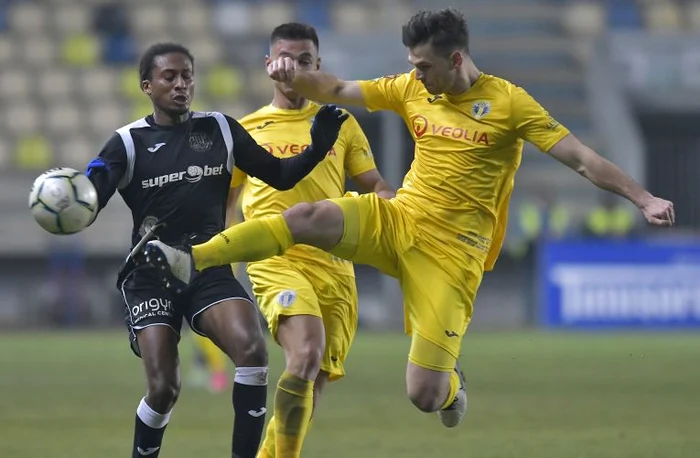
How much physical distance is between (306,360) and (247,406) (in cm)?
46

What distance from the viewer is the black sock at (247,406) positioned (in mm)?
6461

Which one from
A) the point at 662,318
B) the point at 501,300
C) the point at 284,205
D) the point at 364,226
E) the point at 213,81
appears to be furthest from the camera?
the point at 213,81

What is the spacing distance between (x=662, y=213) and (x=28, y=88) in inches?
921

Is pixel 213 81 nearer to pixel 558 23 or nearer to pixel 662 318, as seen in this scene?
pixel 558 23

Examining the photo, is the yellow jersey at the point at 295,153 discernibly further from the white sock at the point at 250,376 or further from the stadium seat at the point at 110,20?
the stadium seat at the point at 110,20

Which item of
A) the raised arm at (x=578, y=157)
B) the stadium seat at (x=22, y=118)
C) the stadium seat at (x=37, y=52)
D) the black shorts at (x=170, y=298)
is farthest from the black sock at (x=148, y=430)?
the stadium seat at (x=37, y=52)

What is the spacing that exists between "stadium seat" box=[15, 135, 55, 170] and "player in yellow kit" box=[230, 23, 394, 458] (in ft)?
61.9

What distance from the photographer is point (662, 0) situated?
30359 mm

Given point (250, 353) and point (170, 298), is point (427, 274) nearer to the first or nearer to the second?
point (250, 353)

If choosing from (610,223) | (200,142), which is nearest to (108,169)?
(200,142)

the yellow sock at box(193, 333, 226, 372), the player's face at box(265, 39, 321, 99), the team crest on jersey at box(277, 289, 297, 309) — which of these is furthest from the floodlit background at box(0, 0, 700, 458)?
the team crest on jersey at box(277, 289, 297, 309)

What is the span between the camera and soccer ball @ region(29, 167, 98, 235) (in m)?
6.28

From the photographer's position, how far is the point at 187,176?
6.68 m

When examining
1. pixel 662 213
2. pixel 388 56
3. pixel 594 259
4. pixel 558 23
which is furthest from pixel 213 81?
pixel 662 213
